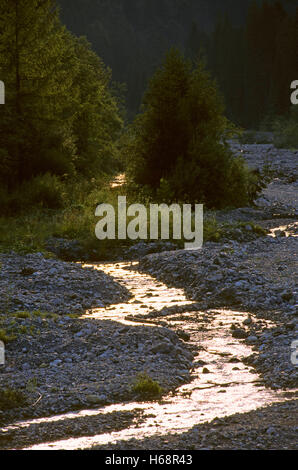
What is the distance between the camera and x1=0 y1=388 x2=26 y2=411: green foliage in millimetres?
7996

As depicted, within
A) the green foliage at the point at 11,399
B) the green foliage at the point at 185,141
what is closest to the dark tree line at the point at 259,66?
the green foliage at the point at 185,141

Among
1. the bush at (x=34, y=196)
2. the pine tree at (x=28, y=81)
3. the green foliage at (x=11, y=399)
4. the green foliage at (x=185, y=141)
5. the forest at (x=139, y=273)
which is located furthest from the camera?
the green foliage at (x=185, y=141)

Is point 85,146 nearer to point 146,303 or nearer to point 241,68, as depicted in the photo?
point 146,303

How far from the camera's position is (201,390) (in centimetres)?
862

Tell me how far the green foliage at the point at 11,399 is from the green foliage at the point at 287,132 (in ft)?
161

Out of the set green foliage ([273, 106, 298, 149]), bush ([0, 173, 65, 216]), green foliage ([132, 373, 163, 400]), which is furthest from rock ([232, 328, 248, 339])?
green foliage ([273, 106, 298, 149])

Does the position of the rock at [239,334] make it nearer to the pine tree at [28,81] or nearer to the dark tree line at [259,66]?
the pine tree at [28,81]

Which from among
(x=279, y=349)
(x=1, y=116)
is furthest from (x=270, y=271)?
(x=1, y=116)

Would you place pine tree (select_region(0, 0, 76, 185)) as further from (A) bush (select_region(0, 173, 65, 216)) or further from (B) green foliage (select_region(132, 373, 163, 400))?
(B) green foliage (select_region(132, 373, 163, 400))

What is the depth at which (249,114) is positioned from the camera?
80.2m

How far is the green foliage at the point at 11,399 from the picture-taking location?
26.2 feet

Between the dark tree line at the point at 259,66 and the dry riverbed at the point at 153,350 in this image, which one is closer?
the dry riverbed at the point at 153,350

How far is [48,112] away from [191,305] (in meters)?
14.0


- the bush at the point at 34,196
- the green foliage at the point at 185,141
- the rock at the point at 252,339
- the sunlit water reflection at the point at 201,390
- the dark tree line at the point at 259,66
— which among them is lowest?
the sunlit water reflection at the point at 201,390
